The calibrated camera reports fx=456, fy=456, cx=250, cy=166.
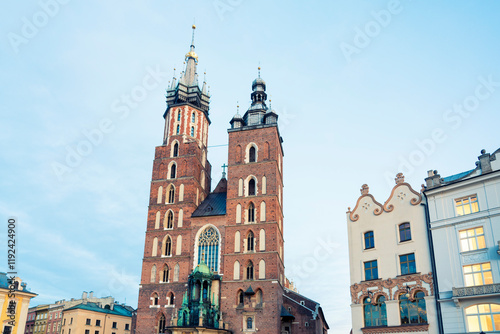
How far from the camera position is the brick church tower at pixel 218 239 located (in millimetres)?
42719

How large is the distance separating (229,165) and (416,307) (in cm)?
2753

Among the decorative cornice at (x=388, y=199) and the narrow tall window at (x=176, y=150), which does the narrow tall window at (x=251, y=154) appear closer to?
the narrow tall window at (x=176, y=150)

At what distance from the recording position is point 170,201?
5028 centimetres

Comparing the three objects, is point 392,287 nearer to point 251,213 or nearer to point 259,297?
point 259,297

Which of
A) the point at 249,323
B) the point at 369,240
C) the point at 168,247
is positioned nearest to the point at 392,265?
the point at 369,240

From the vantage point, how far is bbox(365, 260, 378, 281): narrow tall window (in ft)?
98.3

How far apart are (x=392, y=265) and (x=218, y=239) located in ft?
70.6

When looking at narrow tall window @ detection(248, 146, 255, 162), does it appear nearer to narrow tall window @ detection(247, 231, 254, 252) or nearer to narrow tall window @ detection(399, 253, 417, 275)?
narrow tall window @ detection(247, 231, 254, 252)

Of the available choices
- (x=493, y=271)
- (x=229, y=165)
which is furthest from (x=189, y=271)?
(x=493, y=271)

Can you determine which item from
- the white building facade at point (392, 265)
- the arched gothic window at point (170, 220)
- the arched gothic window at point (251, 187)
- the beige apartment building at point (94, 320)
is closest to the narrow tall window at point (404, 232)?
the white building facade at point (392, 265)

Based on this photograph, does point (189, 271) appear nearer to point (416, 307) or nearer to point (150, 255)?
point (150, 255)

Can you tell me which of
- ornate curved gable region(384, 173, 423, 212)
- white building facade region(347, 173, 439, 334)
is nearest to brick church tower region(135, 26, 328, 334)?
white building facade region(347, 173, 439, 334)

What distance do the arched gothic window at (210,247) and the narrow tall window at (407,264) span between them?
21651 millimetres

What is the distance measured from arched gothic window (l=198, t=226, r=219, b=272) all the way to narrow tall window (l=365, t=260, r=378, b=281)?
19243 millimetres
